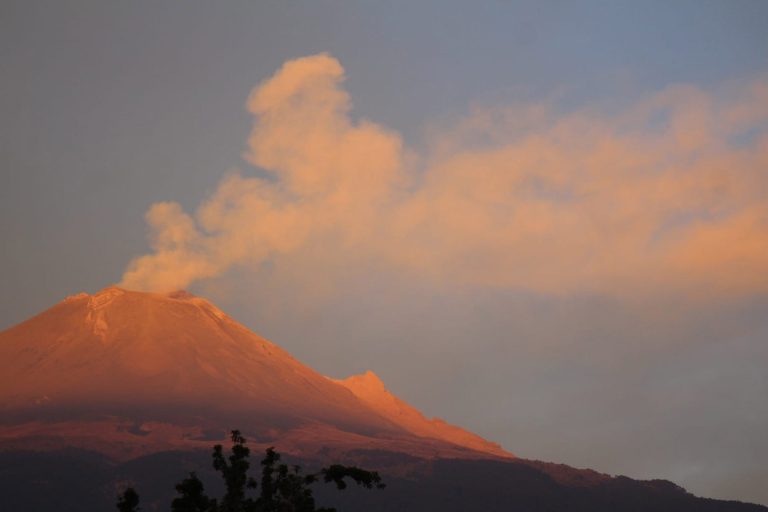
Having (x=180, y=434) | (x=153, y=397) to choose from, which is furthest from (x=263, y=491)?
(x=153, y=397)

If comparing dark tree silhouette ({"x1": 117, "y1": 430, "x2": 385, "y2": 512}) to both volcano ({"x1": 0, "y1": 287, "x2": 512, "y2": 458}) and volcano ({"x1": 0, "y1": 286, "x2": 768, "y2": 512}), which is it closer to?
volcano ({"x1": 0, "y1": 286, "x2": 768, "y2": 512})

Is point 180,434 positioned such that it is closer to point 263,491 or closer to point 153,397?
point 153,397

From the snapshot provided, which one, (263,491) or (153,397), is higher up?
(153,397)

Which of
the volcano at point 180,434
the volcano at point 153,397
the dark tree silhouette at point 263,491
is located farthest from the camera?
the volcano at point 153,397

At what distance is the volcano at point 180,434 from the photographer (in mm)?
134000

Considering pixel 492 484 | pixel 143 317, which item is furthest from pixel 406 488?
pixel 143 317

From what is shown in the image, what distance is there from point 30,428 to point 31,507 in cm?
3346

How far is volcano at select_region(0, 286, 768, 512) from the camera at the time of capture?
134m

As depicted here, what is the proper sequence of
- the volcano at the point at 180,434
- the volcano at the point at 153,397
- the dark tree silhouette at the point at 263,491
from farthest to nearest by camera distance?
the volcano at the point at 153,397 < the volcano at the point at 180,434 < the dark tree silhouette at the point at 263,491

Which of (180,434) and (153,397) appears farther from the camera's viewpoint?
(153,397)

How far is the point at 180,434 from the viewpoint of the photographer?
157 m

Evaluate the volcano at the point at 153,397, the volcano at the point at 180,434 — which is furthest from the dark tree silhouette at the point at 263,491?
the volcano at the point at 153,397

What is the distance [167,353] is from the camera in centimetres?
18988

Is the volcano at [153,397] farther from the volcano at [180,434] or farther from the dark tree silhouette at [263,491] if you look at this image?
the dark tree silhouette at [263,491]
